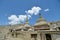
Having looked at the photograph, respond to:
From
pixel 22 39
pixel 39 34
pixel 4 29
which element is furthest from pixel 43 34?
pixel 4 29

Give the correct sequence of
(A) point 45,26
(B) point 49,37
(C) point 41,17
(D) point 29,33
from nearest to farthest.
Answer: (B) point 49,37 → (D) point 29,33 → (A) point 45,26 → (C) point 41,17

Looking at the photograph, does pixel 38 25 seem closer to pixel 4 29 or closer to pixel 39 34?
pixel 39 34

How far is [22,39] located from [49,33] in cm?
537

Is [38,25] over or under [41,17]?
under

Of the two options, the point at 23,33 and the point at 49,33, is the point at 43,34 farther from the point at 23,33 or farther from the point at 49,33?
the point at 23,33

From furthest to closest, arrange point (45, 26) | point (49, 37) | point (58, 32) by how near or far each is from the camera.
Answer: point (45, 26), point (49, 37), point (58, 32)

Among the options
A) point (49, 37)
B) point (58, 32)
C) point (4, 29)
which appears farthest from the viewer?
point (4, 29)

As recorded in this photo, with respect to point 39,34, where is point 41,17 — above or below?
above

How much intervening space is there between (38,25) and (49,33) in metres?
5.84

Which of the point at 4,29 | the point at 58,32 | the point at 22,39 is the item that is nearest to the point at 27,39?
the point at 22,39

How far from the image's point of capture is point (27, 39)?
2388 cm

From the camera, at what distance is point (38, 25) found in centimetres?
2720

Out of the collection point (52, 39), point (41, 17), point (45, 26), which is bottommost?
point (52, 39)

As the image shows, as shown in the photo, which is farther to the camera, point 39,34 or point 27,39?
point 27,39
